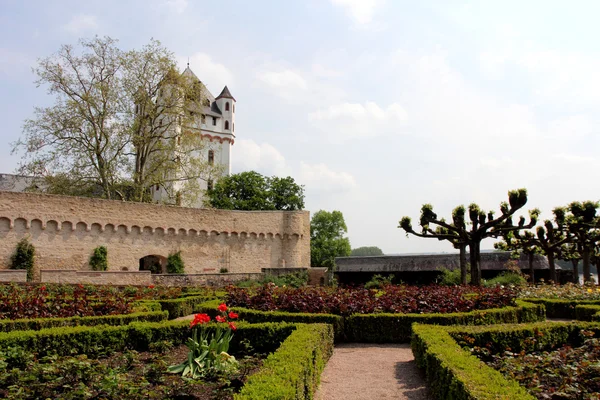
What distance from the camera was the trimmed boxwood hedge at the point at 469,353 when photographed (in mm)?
4168

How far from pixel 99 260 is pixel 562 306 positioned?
62.9ft

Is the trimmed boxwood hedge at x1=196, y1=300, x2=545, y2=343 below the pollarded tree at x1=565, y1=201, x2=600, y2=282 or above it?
below

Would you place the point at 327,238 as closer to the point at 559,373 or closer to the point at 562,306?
the point at 562,306

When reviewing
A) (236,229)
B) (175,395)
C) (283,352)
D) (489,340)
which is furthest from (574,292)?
(236,229)

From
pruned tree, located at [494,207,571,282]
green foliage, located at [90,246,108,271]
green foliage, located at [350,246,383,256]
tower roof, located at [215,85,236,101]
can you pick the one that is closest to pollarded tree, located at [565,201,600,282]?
pruned tree, located at [494,207,571,282]

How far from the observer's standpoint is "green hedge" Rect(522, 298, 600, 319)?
39.6 feet

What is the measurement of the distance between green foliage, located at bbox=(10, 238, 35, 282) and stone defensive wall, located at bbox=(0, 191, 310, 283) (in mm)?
220

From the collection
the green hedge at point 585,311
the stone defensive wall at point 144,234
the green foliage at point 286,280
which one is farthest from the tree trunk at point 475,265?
the stone defensive wall at point 144,234

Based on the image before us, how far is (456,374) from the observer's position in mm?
4590

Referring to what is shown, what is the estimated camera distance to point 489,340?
278 inches

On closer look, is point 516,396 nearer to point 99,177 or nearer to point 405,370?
point 405,370

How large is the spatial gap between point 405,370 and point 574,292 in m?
9.37

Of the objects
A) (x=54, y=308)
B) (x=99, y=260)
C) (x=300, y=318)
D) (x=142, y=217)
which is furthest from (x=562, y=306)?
(x=142, y=217)

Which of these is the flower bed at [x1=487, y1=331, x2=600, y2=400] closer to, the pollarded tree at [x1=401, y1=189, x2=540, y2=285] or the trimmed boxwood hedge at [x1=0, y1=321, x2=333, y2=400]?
the trimmed boxwood hedge at [x1=0, y1=321, x2=333, y2=400]
